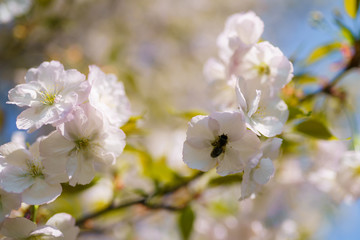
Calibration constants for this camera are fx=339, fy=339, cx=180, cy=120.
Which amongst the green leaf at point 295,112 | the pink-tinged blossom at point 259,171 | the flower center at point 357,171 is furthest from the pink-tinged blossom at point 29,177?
the flower center at point 357,171

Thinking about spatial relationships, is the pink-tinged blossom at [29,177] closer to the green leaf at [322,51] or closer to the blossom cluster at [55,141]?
the blossom cluster at [55,141]

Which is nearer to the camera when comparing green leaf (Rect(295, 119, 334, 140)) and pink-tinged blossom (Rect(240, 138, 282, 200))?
pink-tinged blossom (Rect(240, 138, 282, 200))

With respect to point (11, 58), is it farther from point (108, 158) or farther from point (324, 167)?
point (324, 167)

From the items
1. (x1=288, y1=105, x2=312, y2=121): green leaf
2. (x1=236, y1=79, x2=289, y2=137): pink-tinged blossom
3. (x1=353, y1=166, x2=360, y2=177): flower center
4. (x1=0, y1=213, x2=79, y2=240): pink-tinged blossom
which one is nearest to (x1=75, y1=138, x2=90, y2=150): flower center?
(x1=0, y1=213, x2=79, y2=240): pink-tinged blossom

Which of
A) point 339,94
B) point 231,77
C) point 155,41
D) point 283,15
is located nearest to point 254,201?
point 339,94

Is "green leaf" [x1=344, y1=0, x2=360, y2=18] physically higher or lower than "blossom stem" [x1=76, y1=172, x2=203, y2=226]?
higher

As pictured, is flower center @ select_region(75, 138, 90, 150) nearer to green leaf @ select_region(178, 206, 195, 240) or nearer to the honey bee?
the honey bee
